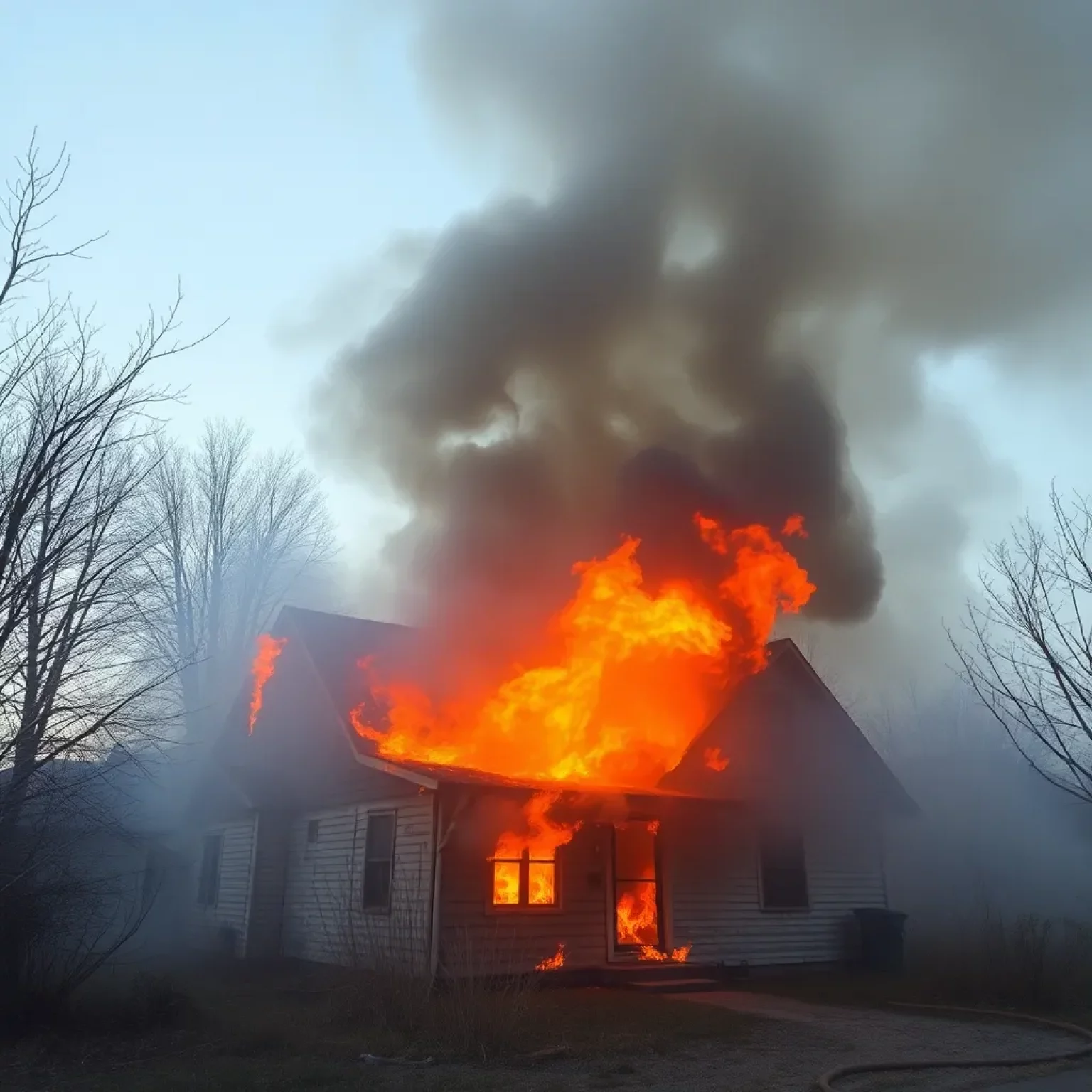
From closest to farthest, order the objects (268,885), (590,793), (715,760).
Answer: (590,793) < (715,760) < (268,885)

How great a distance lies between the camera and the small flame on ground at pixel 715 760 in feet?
51.1

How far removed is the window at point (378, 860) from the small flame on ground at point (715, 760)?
17.6ft

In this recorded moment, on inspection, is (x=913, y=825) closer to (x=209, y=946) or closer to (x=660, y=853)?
(x=660, y=853)

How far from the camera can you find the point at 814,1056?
8734mm

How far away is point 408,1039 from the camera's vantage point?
911 cm

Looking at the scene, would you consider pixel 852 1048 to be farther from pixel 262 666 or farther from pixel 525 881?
pixel 262 666

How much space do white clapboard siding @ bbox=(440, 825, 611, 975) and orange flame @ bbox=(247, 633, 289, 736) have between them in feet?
24.8

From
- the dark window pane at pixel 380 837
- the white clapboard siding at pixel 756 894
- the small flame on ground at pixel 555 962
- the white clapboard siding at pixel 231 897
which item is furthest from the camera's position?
the white clapboard siding at pixel 231 897

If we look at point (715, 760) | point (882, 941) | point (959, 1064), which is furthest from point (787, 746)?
point (959, 1064)

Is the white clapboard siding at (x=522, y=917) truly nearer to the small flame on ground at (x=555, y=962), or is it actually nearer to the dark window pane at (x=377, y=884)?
the small flame on ground at (x=555, y=962)

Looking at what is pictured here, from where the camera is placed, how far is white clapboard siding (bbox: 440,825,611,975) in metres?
12.3

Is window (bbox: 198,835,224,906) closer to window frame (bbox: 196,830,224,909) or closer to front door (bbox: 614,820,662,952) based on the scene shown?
window frame (bbox: 196,830,224,909)

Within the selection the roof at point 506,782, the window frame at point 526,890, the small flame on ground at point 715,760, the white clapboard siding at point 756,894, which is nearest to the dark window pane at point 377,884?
the window frame at point 526,890

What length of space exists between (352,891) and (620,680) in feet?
18.5
